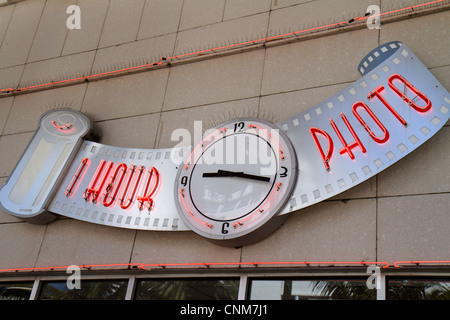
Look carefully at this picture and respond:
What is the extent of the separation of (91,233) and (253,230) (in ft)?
5.10

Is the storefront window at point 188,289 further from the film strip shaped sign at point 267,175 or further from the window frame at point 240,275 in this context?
the film strip shaped sign at point 267,175

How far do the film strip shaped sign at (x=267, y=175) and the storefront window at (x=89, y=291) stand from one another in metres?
0.50

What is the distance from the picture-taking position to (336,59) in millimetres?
4387

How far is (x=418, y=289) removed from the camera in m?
3.44

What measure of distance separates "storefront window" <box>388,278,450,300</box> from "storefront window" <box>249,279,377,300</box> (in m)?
0.13

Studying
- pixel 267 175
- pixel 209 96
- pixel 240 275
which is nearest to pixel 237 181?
pixel 267 175

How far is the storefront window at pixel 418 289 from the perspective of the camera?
339 centimetres

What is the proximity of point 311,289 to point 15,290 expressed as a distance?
2654mm

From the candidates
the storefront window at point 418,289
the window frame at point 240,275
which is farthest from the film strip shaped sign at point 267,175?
the storefront window at point 418,289

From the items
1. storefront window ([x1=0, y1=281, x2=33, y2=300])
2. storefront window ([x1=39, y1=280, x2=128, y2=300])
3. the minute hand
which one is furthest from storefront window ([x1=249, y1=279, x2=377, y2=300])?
storefront window ([x1=0, y1=281, x2=33, y2=300])

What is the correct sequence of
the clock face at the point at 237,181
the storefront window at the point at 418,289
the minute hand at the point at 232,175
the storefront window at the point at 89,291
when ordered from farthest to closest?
1. the storefront window at the point at 89,291
2. the minute hand at the point at 232,175
3. the clock face at the point at 237,181
4. the storefront window at the point at 418,289

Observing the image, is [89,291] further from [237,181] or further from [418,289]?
[418,289]

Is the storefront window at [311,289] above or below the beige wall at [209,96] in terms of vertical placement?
below
